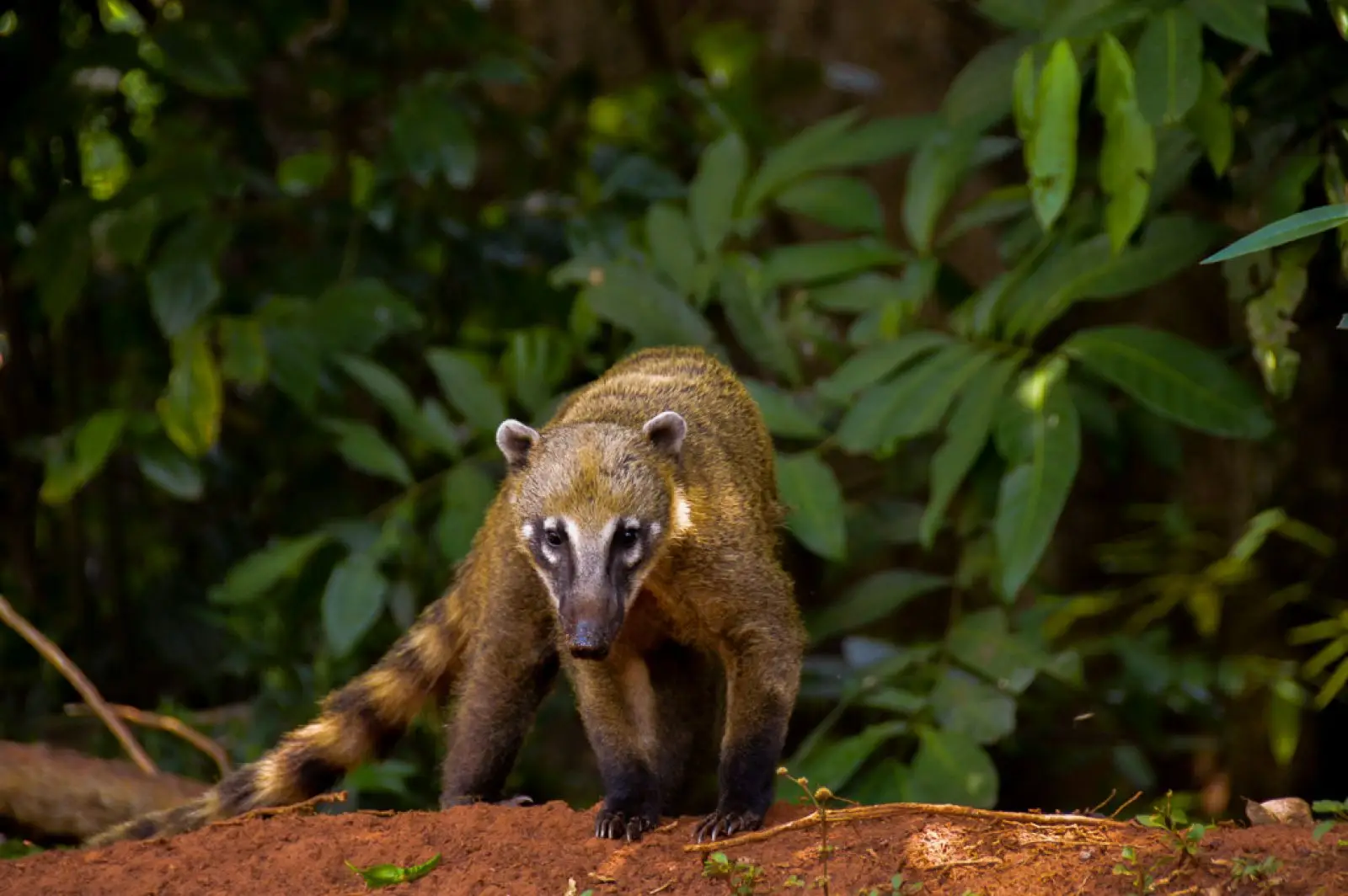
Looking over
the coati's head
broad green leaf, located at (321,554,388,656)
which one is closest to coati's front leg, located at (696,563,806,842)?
the coati's head

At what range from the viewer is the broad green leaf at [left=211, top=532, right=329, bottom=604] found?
18.8 ft

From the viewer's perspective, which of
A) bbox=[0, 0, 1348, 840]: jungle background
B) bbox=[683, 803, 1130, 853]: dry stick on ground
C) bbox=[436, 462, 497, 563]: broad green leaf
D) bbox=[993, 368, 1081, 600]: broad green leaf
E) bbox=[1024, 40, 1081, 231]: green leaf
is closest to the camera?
bbox=[683, 803, 1130, 853]: dry stick on ground

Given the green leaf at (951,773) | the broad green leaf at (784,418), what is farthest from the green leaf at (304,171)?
the green leaf at (951,773)

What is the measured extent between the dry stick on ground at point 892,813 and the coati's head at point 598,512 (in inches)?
21.1

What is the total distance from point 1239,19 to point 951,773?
2321mm

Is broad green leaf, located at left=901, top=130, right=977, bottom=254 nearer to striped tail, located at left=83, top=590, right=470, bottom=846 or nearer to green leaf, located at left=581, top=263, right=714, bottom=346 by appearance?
green leaf, located at left=581, top=263, right=714, bottom=346

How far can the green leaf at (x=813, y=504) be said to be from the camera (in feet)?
16.3

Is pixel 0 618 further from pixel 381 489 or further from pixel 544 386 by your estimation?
pixel 544 386

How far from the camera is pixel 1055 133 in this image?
4.24 metres

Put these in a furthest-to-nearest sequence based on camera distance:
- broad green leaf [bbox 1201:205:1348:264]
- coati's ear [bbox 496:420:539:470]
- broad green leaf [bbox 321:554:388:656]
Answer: broad green leaf [bbox 321:554:388:656] → coati's ear [bbox 496:420:539:470] → broad green leaf [bbox 1201:205:1348:264]

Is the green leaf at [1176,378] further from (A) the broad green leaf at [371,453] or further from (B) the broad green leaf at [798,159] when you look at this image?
(A) the broad green leaf at [371,453]

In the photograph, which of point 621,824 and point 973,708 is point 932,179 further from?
point 621,824

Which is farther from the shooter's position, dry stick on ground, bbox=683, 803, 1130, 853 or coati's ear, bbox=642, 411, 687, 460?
coati's ear, bbox=642, 411, 687, 460

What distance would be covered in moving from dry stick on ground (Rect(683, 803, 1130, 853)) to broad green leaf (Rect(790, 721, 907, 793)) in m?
1.25
